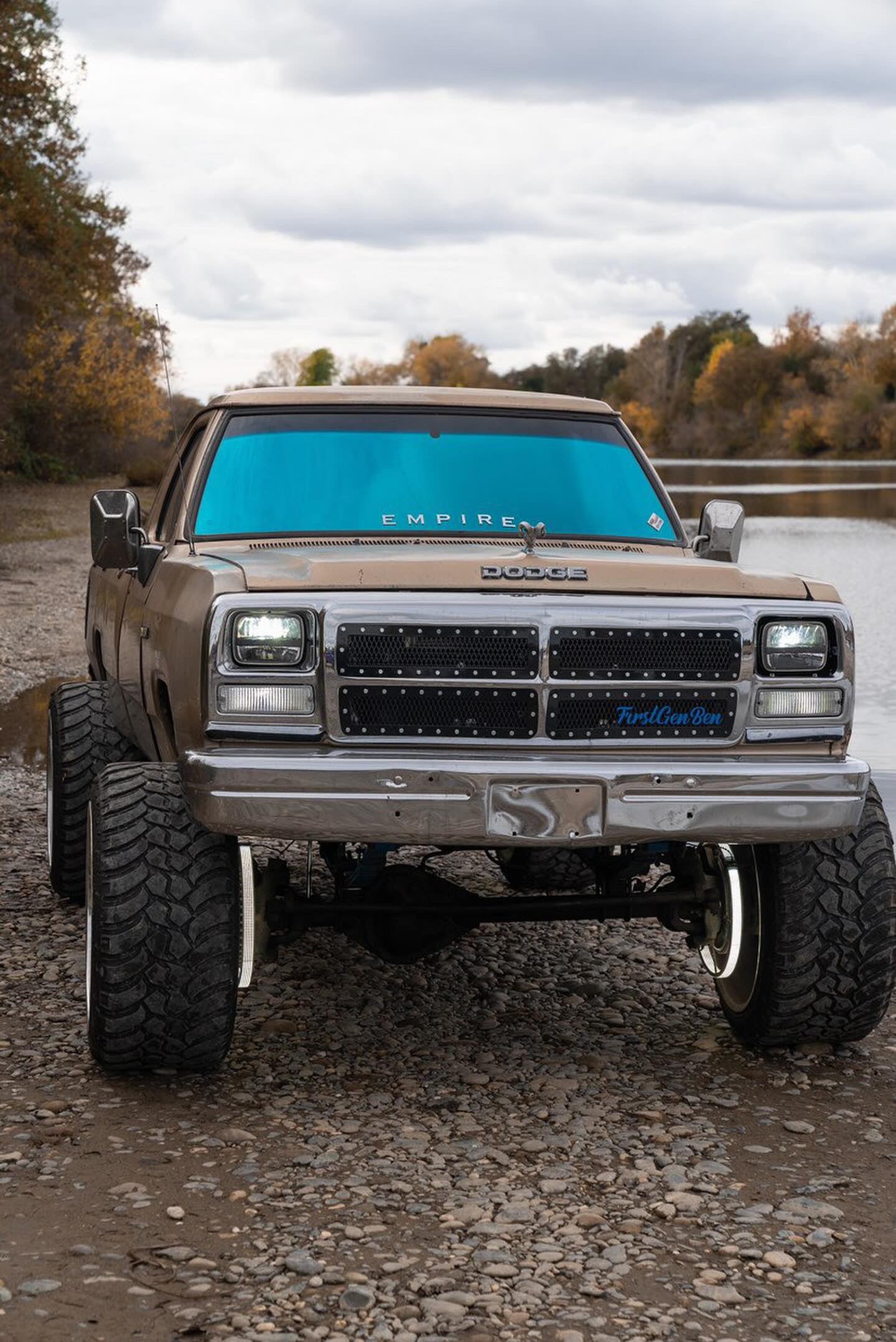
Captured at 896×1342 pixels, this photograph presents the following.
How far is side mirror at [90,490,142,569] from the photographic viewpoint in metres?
5.84

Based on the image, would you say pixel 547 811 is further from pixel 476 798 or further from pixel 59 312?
pixel 59 312

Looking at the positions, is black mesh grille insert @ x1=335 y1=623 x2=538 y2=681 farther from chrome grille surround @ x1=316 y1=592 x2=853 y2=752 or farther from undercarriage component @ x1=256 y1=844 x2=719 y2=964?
undercarriage component @ x1=256 y1=844 x2=719 y2=964

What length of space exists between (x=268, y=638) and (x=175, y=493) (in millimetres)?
2175

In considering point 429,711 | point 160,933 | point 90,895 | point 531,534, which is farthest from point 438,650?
point 90,895

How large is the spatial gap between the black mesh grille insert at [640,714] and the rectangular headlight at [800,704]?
3.8 inches

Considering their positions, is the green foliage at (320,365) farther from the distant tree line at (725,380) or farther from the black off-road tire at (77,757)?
the black off-road tire at (77,757)

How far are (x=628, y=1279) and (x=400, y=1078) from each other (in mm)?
1443

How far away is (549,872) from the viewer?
298 inches

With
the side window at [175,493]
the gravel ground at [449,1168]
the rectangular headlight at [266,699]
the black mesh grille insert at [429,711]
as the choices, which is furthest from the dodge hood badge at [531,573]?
the side window at [175,493]

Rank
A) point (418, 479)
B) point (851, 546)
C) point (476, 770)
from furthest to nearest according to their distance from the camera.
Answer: point (851, 546) < point (418, 479) < point (476, 770)

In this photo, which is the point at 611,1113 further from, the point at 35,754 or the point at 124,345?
the point at 124,345

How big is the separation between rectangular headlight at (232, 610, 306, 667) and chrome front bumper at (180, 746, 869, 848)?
0.23m

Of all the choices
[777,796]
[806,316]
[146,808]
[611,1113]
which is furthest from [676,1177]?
[806,316]

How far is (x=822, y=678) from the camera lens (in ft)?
16.2
